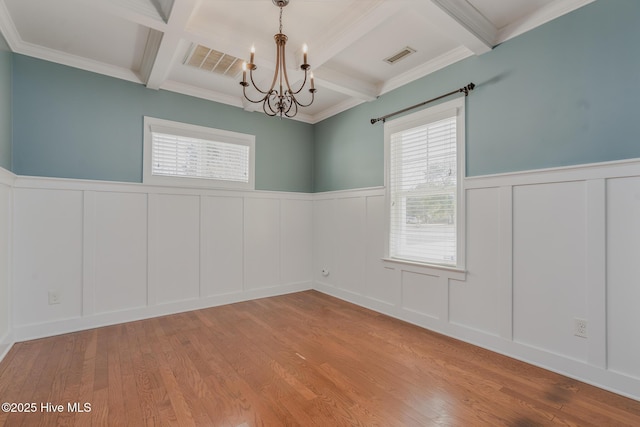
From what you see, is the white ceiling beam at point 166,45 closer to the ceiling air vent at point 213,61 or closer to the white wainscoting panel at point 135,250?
the ceiling air vent at point 213,61

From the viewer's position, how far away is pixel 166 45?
2605mm

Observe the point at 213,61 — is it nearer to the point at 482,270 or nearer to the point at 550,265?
the point at 482,270

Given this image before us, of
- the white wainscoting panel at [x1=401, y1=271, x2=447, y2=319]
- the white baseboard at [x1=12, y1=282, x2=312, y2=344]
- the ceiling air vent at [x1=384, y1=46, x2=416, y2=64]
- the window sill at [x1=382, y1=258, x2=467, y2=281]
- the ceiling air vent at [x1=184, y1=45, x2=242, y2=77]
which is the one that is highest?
the ceiling air vent at [x1=384, y1=46, x2=416, y2=64]

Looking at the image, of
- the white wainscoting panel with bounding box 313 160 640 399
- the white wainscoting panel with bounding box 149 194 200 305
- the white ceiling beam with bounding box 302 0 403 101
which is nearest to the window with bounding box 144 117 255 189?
the white wainscoting panel with bounding box 149 194 200 305

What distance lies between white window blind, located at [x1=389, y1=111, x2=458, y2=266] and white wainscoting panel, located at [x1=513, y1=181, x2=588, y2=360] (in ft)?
2.00

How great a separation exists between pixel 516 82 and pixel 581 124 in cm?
63

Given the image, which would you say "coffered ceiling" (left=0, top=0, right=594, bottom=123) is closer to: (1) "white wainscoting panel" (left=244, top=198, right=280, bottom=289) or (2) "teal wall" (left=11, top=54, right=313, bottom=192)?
(2) "teal wall" (left=11, top=54, right=313, bottom=192)

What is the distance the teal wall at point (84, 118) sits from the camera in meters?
2.86

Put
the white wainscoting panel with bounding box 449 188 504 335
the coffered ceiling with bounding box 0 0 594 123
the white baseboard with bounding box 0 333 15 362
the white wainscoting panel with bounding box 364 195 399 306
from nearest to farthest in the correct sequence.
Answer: the coffered ceiling with bounding box 0 0 594 123, the white baseboard with bounding box 0 333 15 362, the white wainscoting panel with bounding box 449 188 504 335, the white wainscoting panel with bounding box 364 195 399 306

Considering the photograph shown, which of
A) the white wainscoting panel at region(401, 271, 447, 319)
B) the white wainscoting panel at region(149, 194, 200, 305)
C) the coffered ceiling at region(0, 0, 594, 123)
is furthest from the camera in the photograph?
the white wainscoting panel at region(149, 194, 200, 305)

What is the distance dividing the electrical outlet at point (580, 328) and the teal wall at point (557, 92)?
117 cm

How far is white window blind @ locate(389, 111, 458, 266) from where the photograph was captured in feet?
9.87

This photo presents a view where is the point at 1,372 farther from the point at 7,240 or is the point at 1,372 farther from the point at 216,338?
the point at 216,338

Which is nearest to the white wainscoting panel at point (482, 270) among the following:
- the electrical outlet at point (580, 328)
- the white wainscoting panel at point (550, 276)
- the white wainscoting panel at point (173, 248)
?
the white wainscoting panel at point (550, 276)
